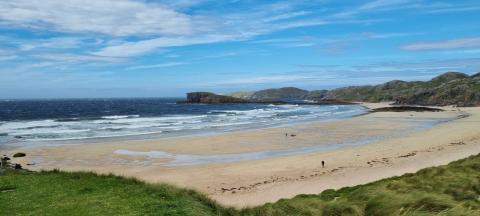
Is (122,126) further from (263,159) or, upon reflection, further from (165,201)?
(165,201)

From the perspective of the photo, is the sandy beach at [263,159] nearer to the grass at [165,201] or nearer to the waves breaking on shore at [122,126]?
the grass at [165,201]

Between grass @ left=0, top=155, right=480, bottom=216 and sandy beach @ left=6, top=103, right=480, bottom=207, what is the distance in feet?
17.5

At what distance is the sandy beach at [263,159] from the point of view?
870 inches

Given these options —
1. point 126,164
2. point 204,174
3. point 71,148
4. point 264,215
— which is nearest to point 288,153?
point 204,174

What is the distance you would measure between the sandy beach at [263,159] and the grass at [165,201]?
532cm

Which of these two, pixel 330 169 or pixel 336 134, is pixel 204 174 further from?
pixel 336 134

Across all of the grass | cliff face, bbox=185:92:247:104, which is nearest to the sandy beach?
the grass

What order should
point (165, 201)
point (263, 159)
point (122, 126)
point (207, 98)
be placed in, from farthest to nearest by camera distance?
point (207, 98), point (122, 126), point (263, 159), point (165, 201)

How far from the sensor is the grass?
9.57 meters

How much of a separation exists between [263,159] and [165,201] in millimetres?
20541

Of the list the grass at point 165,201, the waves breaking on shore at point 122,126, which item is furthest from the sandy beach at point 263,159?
the waves breaking on shore at point 122,126

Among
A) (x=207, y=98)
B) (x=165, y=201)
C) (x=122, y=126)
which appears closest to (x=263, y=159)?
(x=165, y=201)

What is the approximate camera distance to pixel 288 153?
3344cm

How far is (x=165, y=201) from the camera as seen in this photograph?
10414 mm
